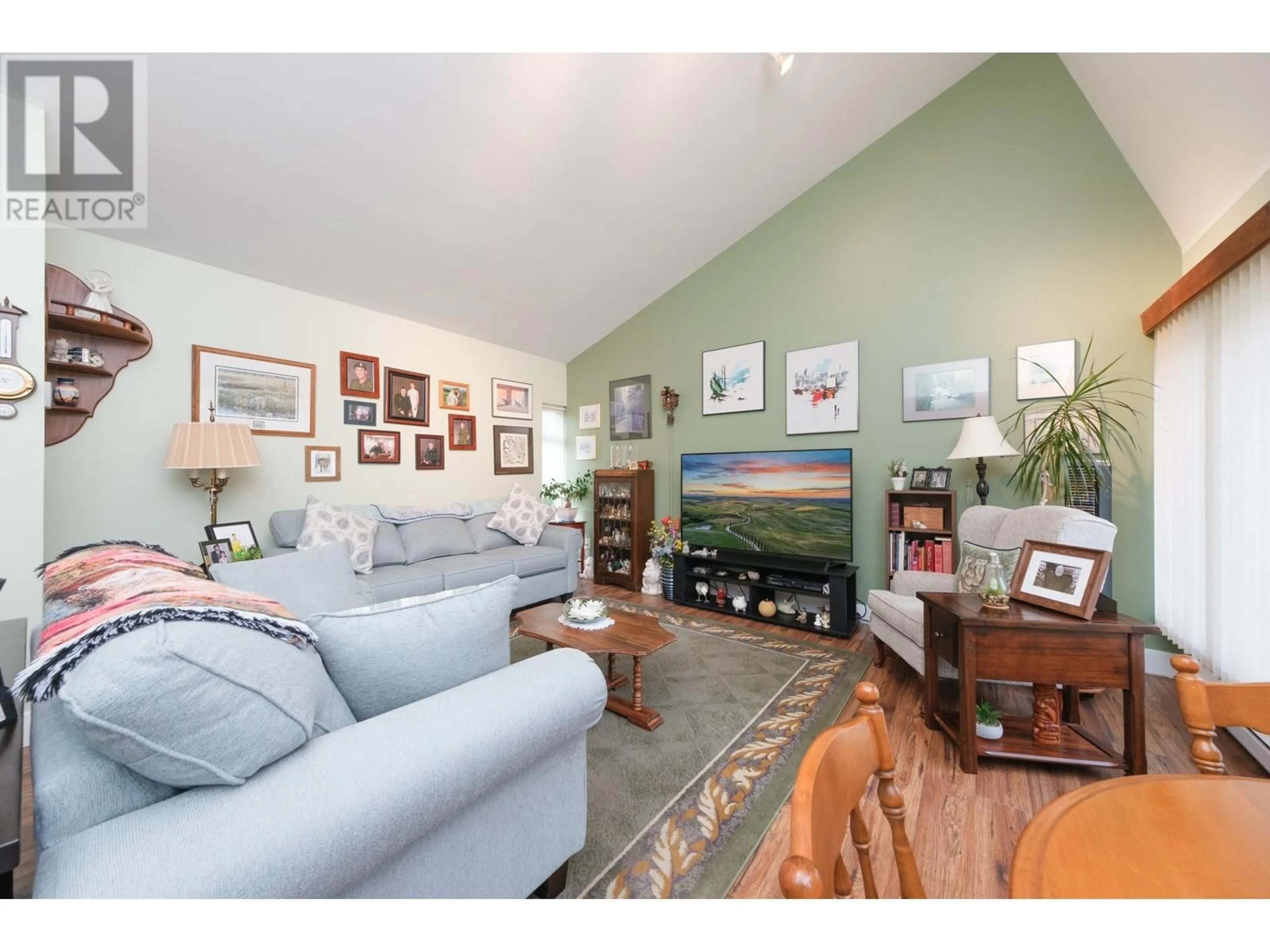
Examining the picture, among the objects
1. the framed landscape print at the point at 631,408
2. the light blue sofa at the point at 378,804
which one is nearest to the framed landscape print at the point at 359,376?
Result: the framed landscape print at the point at 631,408

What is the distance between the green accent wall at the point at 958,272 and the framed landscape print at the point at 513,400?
1.87 meters

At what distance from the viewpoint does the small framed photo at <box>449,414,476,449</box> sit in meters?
4.35

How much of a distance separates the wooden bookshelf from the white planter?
4.09 feet

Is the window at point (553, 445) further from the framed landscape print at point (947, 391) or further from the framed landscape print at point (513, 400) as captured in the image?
the framed landscape print at point (947, 391)

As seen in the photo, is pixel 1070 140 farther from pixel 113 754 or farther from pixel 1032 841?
pixel 113 754

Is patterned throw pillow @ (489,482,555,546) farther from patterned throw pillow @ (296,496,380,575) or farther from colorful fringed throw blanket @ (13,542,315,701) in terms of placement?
colorful fringed throw blanket @ (13,542,315,701)

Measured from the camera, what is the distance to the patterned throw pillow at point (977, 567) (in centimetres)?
203

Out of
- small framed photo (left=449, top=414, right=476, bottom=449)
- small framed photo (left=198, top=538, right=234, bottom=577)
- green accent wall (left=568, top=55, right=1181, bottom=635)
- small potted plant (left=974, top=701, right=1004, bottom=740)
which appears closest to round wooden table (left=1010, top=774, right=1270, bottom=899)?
small potted plant (left=974, top=701, right=1004, bottom=740)

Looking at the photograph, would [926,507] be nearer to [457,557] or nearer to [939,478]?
[939,478]

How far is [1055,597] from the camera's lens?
5.87 ft

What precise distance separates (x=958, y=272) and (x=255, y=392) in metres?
4.98

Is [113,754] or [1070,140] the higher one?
[1070,140]
